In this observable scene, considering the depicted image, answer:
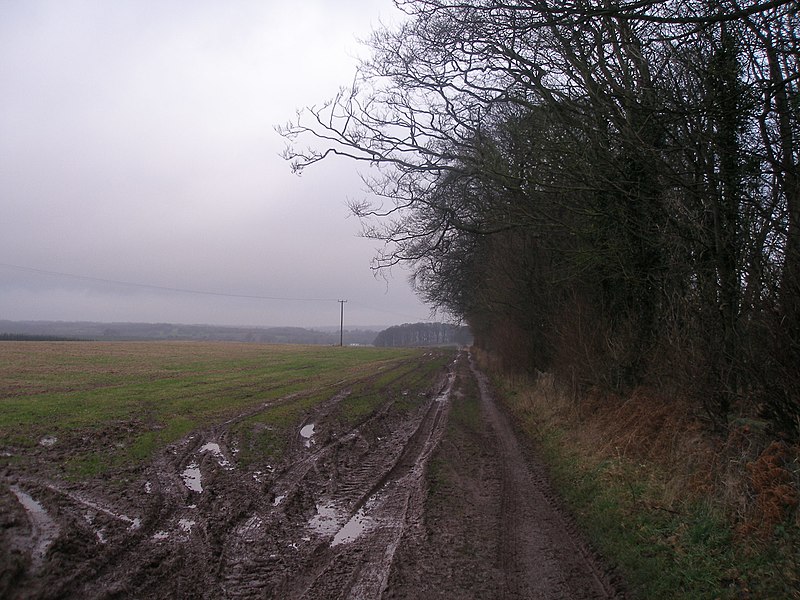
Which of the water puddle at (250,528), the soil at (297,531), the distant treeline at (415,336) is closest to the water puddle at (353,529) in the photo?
the soil at (297,531)

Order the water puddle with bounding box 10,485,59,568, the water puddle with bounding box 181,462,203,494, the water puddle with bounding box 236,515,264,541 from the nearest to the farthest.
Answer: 1. the water puddle with bounding box 10,485,59,568
2. the water puddle with bounding box 236,515,264,541
3. the water puddle with bounding box 181,462,203,494

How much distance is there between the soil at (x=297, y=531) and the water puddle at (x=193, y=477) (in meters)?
0.03

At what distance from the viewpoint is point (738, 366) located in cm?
705

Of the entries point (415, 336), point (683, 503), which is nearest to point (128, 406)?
point (683, 503)

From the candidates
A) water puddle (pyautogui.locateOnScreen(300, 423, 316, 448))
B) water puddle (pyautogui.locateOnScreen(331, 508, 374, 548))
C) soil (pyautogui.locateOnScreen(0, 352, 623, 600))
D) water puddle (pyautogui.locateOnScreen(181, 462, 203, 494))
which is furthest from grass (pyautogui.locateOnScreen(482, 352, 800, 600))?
water puddle (pyautogui.locateOnScreen(181, 462, 203, 494))

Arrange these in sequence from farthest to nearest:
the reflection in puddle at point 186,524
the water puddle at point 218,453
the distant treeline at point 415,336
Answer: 1. the distant treeline at point 415,336
2. the water puddle at point 218,453
3. the reflection in puddle at point 186,524

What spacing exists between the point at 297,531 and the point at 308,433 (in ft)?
20.3

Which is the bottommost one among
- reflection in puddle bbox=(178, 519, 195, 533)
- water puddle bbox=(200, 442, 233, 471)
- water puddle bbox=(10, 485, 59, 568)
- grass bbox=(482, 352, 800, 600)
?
water puddle bbox=(200, 442, 233, 471)

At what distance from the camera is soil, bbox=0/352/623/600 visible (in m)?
4.80

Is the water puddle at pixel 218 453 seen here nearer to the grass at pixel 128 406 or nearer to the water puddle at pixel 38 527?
the grass at pixel 128 406

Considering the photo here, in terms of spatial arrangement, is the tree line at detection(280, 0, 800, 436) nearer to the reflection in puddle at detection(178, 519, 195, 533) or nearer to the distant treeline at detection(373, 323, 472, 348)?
the reflection in puddle at detection(178, 519, 195, 533)

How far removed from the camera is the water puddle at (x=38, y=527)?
505cm

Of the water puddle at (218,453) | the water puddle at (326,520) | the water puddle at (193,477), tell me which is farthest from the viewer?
the water puddle at (218,453)

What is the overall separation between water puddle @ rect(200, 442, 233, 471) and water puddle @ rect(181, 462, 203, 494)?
1.31ft
